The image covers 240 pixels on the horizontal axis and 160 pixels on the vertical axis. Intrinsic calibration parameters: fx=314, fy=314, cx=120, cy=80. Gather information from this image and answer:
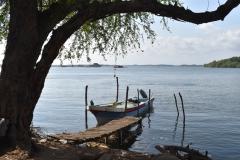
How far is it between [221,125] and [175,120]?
4494 mm

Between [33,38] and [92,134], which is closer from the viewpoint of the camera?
[33,38]

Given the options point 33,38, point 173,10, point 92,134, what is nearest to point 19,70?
point 33,38

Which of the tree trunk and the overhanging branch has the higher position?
the overhanging branch

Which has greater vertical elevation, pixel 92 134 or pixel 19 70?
pixel 19 70

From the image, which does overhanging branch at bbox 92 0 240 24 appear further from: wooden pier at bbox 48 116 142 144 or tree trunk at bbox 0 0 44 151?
wooden pier at bbox 48 116 142 144

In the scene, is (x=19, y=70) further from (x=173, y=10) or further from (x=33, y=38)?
(x=173, y=10)

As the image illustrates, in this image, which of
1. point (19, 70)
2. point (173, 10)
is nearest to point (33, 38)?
point (19, 70)

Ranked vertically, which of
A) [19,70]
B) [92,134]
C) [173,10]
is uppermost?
[173,10]

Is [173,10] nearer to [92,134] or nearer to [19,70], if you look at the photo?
[19,70]

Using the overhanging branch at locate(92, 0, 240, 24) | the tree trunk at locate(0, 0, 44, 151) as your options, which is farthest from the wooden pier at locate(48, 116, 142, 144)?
the overhanging branch at locate(92, 0, 240, 24)

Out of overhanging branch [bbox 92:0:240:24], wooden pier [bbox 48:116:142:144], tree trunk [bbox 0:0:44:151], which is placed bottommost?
wooden pier [bbox 48:116:142:144]

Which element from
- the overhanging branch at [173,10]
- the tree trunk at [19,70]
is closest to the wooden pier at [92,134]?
the tree trunk at [19,70]

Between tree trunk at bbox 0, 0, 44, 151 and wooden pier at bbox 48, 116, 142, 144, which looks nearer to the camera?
tree trunk at bbox 0, 0, 44, 151

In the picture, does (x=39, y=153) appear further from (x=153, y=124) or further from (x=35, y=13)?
(x=153, y=124)
